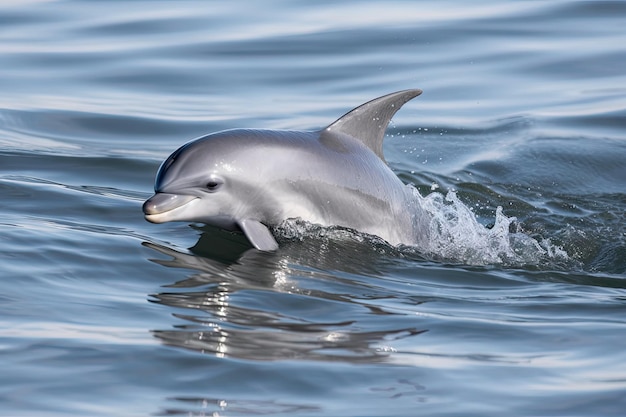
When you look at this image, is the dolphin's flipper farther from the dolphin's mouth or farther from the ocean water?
the dolphin's mouth

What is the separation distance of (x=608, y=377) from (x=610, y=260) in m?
3.72

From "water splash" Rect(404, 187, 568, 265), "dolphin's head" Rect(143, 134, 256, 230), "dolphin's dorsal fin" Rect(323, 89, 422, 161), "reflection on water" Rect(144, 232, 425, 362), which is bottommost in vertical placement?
"reflection on water" Rect(144, 232, 425, 362)

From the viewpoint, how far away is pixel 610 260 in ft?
31.9

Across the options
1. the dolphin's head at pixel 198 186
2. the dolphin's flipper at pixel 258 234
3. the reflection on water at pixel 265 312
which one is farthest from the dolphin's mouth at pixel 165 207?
the dolphin's flipper at pixel 258 234

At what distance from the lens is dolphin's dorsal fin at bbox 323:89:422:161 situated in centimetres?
920

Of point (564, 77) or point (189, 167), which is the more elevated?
point (564, 77)

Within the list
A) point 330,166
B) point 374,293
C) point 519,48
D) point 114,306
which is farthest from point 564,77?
point 114,306

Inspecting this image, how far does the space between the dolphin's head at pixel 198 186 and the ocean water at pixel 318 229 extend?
0.96 ft

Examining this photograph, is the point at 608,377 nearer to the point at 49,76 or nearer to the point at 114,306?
the point at 114,306

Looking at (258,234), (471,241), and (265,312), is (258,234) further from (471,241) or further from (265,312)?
(471,241)

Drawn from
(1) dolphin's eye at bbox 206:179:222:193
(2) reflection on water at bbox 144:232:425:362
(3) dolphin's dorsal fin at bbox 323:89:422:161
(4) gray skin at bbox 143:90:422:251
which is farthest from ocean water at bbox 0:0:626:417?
(3) dolphin's dorsal fin at bbox 323:89:422:161

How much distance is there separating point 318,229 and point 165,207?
3.92 feet

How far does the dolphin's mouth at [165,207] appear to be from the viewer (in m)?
8.47

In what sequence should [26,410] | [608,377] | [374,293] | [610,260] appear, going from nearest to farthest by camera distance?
1. [26,410]
2. [608,377]
3. [374,293]
4. [610,260]
